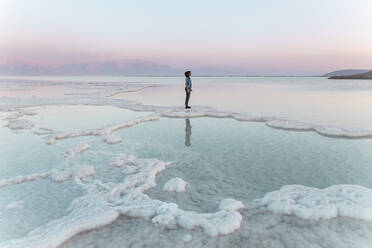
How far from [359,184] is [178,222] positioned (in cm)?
383

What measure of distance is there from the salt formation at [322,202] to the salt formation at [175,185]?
1544 mm

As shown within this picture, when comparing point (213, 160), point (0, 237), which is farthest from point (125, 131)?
point (0, 237)

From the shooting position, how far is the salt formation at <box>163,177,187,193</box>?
15.2 ft

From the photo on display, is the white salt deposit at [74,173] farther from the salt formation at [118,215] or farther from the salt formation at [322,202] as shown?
the salt formation at [322,202]

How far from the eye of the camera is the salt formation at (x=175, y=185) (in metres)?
4.64

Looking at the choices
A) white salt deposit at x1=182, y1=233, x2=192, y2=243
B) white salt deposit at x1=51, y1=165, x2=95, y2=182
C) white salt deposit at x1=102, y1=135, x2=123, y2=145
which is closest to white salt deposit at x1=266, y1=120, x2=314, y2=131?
white salt deposit at x1=102, y1=135, x2=123, y2=145

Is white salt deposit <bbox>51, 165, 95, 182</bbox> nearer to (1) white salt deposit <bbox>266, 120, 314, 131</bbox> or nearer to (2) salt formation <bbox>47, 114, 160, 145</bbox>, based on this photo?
(2) salt formation <bbox>47, 114, 160, 145</bbox>

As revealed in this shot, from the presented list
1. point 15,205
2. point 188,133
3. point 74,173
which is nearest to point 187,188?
point 74,173

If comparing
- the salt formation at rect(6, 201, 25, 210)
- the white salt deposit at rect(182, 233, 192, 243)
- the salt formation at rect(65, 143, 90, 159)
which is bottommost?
the salt formation at rect(6, 201, 25, 210)

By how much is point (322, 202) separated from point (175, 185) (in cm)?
→ 266

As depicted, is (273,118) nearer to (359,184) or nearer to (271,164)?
(271,164)

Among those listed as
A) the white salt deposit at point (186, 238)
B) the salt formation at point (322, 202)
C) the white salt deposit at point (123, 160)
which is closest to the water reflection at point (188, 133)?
the white salt deposit at point (123, 160)

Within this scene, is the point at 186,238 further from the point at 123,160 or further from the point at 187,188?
the point at 123,160

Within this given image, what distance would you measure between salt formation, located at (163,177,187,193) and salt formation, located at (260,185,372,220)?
154 cm
